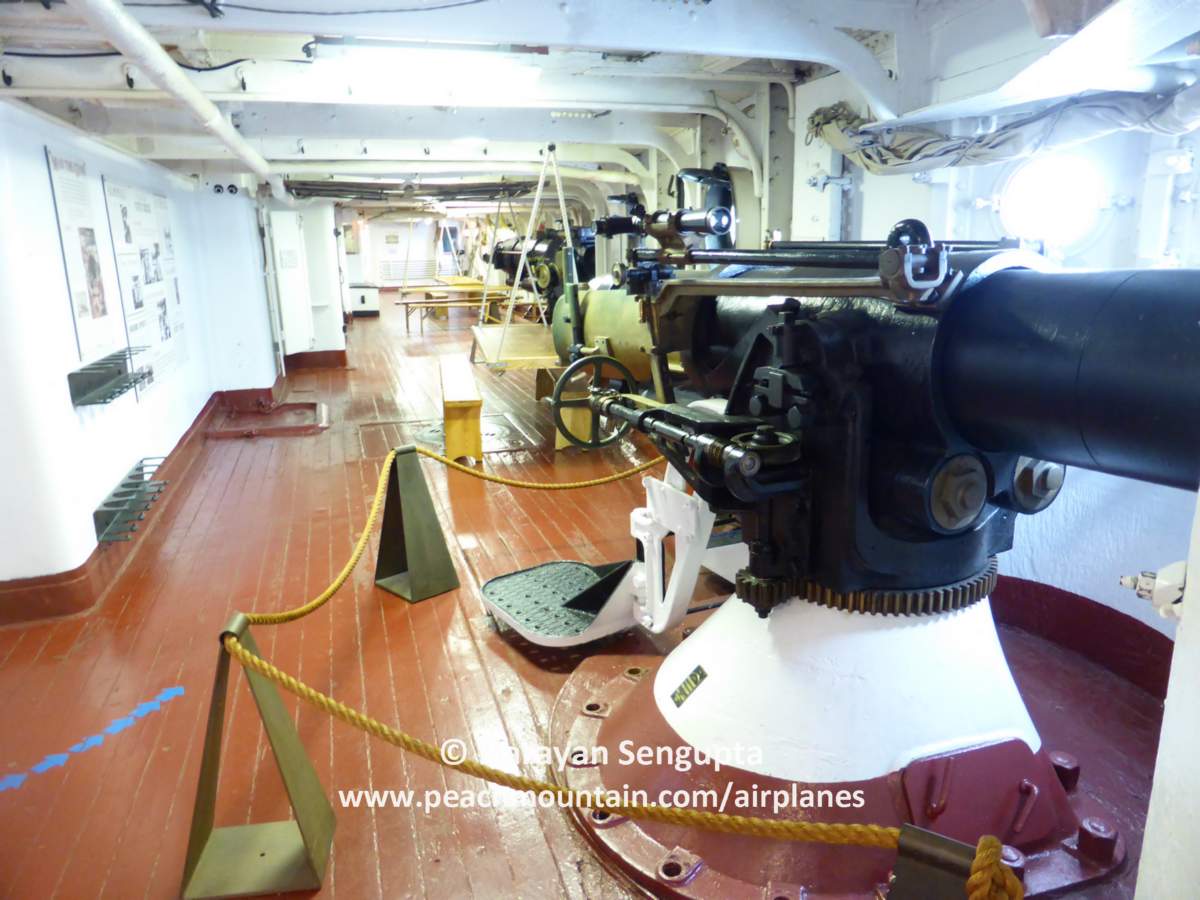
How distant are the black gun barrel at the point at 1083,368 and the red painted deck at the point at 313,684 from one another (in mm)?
1233

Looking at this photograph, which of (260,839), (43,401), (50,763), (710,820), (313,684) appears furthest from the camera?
(43,401)

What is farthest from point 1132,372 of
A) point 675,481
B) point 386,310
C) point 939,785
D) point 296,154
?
point 386,310

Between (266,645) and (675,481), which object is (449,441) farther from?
(675,481)

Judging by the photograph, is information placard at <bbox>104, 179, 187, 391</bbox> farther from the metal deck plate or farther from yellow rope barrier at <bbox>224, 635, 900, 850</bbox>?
yellow rope barrier at <bbox>224, 635, 900, 850</bbox>

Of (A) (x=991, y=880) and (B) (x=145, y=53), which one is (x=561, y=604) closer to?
(A) (x=991, y=880)

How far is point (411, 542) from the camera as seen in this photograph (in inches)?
140

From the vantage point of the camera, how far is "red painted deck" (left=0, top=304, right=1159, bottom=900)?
2.00 m

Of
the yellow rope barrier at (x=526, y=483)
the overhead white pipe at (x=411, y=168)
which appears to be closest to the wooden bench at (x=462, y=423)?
the yellow rope barrier at (x=526, y=483)

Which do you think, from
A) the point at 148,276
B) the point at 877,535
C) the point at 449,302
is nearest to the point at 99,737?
the point at 877,535

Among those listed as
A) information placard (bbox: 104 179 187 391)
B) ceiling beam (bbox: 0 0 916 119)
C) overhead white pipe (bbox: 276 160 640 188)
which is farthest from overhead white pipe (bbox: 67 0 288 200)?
overhead white pipe (bbox: 276 160 640 188)

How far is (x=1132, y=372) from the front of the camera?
117 centimetres

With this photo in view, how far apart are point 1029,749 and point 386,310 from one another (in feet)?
66.2

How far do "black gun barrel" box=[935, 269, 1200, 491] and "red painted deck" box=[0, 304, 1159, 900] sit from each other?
1233mm

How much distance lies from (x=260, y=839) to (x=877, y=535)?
1.66 m
